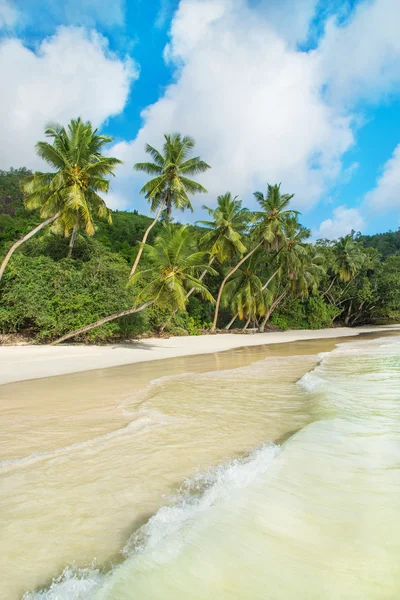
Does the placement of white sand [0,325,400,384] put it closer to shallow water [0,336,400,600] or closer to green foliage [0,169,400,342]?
green foliage [0,169,400,342]

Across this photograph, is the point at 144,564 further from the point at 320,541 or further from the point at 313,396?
Answer: the point at 313,396

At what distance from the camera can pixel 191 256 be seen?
54.9 feet

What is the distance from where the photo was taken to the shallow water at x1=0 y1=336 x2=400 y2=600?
1902 mm

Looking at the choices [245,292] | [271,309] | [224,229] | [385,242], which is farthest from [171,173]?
[385,242]

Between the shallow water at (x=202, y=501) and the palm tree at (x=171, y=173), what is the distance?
1796 cm

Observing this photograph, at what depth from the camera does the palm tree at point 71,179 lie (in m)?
15.6

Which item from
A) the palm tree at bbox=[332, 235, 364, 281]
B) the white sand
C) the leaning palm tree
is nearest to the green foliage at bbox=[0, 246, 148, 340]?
the white sand

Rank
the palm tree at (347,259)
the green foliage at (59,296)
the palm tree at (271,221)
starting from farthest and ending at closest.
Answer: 1. the palm tree at (347,259)
2. the palm tree at (271,221)
3. the green foliage at (59,296)

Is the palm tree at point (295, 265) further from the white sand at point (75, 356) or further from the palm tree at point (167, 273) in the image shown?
the palm tree at point (167, 273)

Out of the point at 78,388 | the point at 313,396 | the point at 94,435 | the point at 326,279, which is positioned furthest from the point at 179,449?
the point at 326,279

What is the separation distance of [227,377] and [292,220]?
2256cm

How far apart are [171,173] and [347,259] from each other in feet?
78.3

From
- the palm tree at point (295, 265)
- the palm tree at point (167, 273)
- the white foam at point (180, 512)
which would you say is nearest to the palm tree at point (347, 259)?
the palm tree at point (295, 265)

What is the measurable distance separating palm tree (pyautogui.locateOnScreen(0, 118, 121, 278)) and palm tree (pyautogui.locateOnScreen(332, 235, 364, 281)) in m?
28.4
